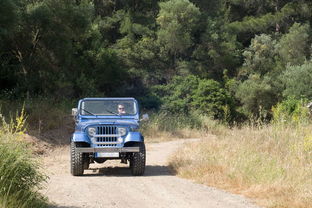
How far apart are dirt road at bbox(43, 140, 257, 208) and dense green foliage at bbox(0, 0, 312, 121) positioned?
1437cm

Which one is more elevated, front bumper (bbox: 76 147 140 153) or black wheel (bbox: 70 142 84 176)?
front bumper (bbox: 76 147 140 153)

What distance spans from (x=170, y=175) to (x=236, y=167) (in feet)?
6.50

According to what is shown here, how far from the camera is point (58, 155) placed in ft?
62.7

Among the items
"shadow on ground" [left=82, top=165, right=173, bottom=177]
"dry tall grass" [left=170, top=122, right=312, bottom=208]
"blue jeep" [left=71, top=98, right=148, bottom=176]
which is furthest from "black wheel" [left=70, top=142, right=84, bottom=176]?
"dry tall grass" [left=170, top=122, right=312, bottom=208]

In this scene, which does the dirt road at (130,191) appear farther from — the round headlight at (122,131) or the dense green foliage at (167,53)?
the dense green foliage at (167,53)

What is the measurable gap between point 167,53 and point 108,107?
27.3 m

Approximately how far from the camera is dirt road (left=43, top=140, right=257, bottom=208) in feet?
30.9

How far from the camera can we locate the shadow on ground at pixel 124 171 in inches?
541

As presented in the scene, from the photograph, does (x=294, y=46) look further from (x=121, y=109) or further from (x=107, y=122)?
(x=107, y=122)

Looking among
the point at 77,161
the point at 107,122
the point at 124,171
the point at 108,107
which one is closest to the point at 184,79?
the point at 108,107

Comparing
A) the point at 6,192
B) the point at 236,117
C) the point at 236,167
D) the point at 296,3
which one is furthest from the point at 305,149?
the point at 296,3

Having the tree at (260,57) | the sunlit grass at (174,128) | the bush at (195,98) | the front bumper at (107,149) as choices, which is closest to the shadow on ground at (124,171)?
the front bumper at (107,149)

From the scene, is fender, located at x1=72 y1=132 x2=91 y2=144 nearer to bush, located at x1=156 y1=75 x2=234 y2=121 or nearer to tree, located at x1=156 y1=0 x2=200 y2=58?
bush, located at x1=156 y1=75 x2=234 y2=121

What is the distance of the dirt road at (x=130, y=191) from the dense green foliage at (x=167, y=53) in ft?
47.1
